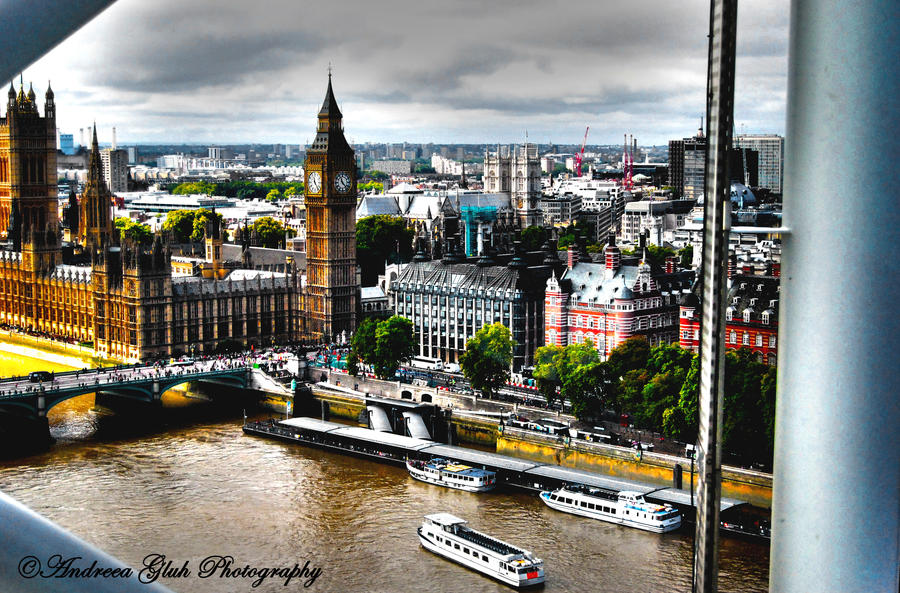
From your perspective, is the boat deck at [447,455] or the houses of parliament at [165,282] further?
the houses of parliament at [165,282]

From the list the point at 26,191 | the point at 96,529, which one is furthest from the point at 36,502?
Result: the point at 26,191

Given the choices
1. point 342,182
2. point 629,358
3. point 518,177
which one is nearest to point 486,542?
point 629,358

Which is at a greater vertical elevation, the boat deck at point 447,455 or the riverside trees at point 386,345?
the riverside trees at point 386,345

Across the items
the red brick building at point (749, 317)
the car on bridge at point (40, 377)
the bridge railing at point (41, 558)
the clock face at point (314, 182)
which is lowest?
the car on bridge at point (40, 377)

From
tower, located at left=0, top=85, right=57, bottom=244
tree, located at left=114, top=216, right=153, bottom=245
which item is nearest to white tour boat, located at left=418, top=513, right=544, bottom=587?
tower, located at left=0, top=85, right=57, bottom=244

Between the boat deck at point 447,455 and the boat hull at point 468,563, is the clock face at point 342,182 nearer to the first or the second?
the boat deck at point 447,455

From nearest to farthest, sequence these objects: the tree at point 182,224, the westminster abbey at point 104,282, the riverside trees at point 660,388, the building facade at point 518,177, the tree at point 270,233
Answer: the riverside trees at point 660,388 → the westminster abbey at point 104,282 → the tree at point 270,233 → the tree at point 182,224 → the building facade at point 518,177

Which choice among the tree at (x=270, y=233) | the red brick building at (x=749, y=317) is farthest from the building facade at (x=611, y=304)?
the tree at (x=270, y=233)

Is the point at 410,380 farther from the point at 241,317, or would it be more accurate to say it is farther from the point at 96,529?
the point at 96,529
